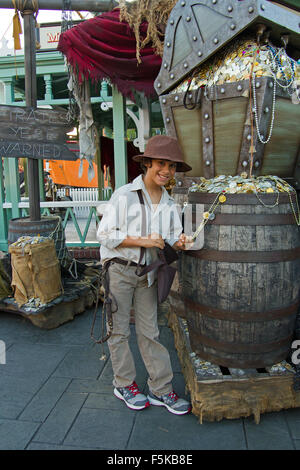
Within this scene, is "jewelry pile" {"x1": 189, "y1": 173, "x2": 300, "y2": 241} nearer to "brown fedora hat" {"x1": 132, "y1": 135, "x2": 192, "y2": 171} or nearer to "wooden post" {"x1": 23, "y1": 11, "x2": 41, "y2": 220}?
"brown fedora hat" {"x1": 132, "y1": 135, "x2": 192, "y2": 171}

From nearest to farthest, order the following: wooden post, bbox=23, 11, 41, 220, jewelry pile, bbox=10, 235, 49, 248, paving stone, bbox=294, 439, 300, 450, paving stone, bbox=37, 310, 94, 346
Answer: paving stone, bbox=294, 439, 300, 450, paving stone, bbox=37, 310, 94, 346, jewelry pile, bbox=10, 235, 49, 248, wooden post, bbox=23, 11, 41, 220

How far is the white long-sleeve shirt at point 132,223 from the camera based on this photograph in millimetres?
2209

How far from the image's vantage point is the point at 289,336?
2350 mm

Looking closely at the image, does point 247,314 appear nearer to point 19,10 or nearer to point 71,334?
point 71,334

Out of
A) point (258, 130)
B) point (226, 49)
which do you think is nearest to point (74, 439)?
point (258, 130)

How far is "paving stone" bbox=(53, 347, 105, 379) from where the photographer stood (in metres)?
2.84

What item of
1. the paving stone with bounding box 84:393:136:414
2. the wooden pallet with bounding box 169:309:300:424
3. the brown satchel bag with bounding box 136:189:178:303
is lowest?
the paving stone with bounding box 84:393:136:414

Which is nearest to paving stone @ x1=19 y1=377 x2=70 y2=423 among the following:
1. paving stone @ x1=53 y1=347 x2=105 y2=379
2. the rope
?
paving stone @ x1=53 y1=347 x2=105 y2=379

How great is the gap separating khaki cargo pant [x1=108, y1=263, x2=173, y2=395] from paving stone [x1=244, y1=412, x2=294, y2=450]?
58cm

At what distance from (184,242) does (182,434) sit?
117cm

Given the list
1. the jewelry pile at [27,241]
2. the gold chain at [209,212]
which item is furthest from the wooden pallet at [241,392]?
the jewelry pile at [27,241]

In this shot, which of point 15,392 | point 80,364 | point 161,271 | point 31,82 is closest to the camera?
point 161,271

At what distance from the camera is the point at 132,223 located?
7.34 ft

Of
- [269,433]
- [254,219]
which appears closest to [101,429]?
[269,433]
